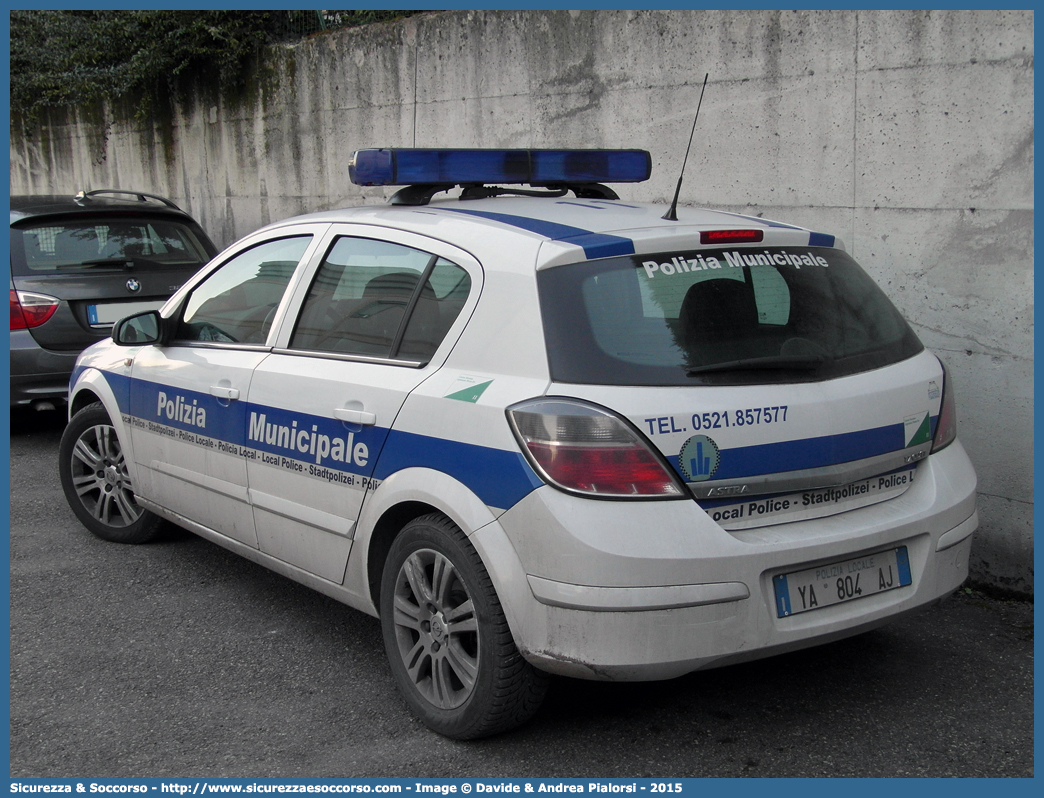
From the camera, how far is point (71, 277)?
698 centimetres

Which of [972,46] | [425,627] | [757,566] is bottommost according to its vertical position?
[425,627]

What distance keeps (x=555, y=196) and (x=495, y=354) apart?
4.40ft

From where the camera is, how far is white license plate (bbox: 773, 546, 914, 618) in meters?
2.87

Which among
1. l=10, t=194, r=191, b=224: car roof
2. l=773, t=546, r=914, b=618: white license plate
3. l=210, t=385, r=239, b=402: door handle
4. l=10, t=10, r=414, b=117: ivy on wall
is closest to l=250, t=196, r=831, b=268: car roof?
l=210, t=385, r=239, b=402: door handle

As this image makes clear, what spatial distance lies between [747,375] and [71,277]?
5.49 m

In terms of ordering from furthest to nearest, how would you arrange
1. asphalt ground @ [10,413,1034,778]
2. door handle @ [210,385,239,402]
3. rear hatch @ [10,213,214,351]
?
rear hatch @ [10,213,214,351]
door handle @ [210,385,239,402]
asphalt ground @ [10,413,1034,778]

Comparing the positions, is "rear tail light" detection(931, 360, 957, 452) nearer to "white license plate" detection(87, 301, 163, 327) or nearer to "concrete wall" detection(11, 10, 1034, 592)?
"concrete wall" detection(11, 10, 1034, 592)

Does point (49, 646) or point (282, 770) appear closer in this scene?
point (282, 770)

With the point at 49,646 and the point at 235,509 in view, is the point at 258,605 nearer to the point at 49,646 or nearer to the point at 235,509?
the point at 235,509

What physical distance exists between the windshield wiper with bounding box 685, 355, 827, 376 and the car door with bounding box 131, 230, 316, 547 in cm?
176

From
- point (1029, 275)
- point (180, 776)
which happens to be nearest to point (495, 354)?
point (180, 776)

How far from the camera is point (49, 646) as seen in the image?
3.96 m

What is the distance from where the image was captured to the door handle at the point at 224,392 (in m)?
3.97

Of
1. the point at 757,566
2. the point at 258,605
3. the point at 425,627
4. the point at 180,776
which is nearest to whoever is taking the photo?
the point at 757,566
